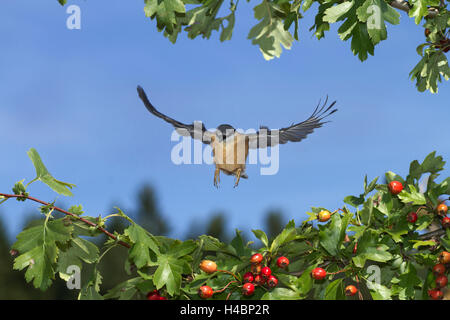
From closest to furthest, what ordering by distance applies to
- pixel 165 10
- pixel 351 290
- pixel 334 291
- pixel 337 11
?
pixel 334 291, pixel 351 290, pixel 337 11, pixel 165 10

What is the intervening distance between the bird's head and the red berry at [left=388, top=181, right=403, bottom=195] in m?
2.04

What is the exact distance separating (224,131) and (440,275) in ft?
9.57

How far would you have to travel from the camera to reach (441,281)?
439 centimetres

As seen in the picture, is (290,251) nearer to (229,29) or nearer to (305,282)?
(305,282)

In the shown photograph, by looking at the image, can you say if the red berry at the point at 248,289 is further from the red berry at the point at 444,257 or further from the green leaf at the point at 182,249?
the red berry at the point at 444,257

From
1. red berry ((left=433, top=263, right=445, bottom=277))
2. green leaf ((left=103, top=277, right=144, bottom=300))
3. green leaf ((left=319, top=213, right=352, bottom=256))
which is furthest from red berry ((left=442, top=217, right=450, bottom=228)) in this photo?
green leaf ((left=103, top=277, right=144, bottom=300))

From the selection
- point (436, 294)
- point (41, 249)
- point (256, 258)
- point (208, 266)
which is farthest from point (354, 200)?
point (41, 249)

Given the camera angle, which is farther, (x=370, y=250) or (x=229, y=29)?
(x=229, y=29)

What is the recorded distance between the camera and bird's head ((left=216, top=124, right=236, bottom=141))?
6.05 metres

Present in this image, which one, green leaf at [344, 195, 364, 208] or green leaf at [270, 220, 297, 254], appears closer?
green leaf at [270, 220, 297, 254]

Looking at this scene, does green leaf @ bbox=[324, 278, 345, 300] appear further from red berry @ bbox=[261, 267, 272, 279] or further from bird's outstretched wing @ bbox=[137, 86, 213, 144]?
bird's outstretched wing @ bbox=[137, 86, 213, 144]

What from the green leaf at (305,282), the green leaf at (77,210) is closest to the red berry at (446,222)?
the green leaf at (305,282)

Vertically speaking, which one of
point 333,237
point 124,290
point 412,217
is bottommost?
point 124,290
